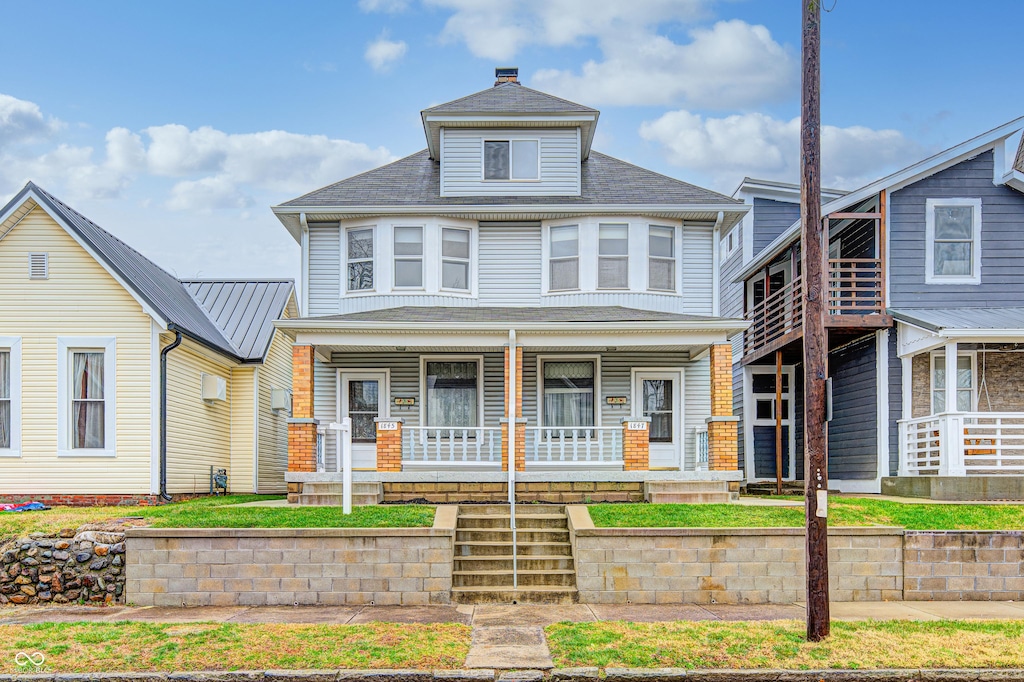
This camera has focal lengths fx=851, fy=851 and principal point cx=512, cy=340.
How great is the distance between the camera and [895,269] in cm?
1805

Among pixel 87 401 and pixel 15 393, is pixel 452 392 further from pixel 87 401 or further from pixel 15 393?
pixel 15 393

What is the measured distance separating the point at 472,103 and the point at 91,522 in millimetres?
11785

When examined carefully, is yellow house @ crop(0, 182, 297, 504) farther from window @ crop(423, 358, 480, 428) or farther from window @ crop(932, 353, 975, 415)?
window @ crop(932, 353, 975, 415)

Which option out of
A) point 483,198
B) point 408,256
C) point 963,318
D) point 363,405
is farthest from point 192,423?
point 963,318

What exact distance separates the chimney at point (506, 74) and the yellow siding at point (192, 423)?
975cm

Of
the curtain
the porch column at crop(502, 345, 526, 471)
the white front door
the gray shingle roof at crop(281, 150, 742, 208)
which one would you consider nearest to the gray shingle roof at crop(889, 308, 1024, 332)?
the gray shingle roof at crop(281, 150, 742, 208)

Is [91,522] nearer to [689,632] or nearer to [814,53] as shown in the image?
[689,632]

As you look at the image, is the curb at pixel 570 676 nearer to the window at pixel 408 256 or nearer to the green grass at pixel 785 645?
the green grass at pixel 785 645

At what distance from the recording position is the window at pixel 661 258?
1830 centimetres

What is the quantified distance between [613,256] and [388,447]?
634 cm

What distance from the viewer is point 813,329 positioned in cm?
881

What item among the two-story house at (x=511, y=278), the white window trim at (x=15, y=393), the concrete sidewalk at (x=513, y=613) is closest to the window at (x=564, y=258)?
the two-story house at (x=511, y=278)

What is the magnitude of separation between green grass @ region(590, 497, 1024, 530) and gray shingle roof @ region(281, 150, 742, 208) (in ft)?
23.3

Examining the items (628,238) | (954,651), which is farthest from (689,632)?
(628,238)
